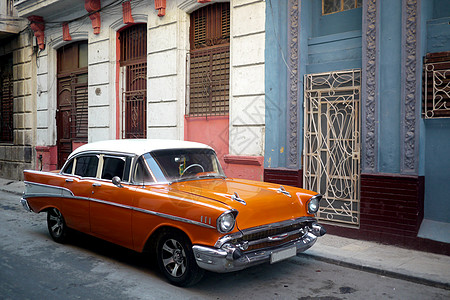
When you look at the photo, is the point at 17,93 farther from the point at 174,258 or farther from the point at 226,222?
the point at 226,222

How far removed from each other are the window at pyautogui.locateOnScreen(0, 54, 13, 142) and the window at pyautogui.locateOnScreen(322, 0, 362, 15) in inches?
520

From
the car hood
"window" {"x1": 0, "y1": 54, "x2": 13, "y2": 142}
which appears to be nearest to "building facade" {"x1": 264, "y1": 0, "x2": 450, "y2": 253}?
the car hood

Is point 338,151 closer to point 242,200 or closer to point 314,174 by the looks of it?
point 314,174

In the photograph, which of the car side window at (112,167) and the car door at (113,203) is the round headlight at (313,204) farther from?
the car side window at (112,167)

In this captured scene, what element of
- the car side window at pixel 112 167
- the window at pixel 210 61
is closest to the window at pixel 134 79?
the window at pixel 210 61

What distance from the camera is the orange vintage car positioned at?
4266 mm

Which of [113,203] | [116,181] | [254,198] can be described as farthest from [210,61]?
[254,198]

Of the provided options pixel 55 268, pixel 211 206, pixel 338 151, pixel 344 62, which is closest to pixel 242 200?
pixel 211 206

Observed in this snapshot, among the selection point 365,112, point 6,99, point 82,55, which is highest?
point 82,55

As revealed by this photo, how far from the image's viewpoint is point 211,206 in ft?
13.9

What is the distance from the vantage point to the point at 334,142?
750cm

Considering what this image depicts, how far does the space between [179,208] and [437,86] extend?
4.45 metres

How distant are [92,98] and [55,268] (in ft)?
26.8

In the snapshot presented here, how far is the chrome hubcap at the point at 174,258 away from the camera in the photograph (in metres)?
4.56
